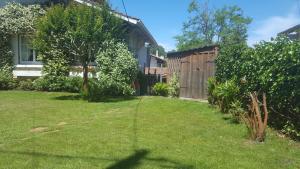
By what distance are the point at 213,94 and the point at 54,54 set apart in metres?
7.29

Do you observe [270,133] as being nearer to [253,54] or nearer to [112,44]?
[253,54]

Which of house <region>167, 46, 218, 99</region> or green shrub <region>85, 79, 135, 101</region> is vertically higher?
house <region>167, 46, 218, 99</region>

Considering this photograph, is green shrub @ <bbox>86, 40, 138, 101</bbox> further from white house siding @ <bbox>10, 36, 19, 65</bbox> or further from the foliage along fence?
white house siding @ <bbox>10, 36, 19, 65</bbox>

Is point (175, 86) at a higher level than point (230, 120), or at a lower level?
higher

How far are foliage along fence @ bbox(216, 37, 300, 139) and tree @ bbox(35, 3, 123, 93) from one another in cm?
610

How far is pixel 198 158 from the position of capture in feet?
20.5

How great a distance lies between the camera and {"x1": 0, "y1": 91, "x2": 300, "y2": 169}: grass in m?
6.01

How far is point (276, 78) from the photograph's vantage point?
8.02 m

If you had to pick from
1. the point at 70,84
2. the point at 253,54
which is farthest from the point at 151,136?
the point at 70,84

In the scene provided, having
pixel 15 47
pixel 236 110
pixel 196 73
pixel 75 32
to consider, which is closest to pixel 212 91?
pixel 236 110

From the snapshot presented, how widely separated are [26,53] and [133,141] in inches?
538

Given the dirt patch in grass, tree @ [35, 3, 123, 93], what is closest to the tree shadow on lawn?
the dirt patch in grass

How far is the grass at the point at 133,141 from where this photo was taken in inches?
237

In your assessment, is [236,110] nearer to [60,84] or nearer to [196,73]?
[196,73]
